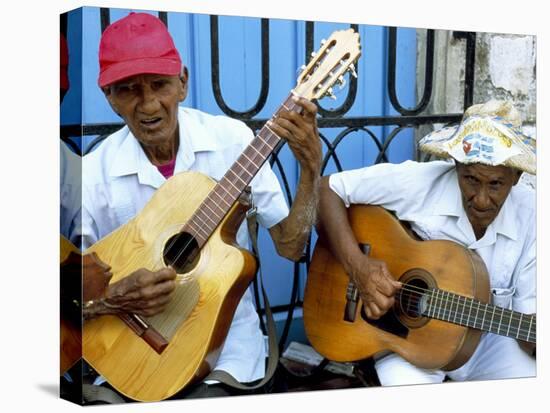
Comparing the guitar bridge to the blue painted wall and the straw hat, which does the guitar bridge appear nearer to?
the blue painted wall

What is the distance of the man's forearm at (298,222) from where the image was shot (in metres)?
4.20

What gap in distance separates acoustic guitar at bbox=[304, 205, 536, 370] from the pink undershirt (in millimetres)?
740

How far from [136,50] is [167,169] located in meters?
0.45

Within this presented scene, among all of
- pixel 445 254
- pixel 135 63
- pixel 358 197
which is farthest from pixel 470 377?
pixel 135 63

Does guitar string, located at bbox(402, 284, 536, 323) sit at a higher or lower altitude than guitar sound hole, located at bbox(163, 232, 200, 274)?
lower

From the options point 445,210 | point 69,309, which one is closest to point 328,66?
point 445,210

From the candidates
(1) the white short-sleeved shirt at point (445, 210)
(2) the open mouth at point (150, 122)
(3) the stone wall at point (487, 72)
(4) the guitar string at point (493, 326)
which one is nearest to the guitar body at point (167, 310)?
(2) the open mouth at point (150, 122)

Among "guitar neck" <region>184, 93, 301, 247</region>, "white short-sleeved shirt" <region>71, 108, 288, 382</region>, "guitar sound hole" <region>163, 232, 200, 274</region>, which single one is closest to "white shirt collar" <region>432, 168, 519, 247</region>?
"white short-sleeved shirt" <region>71, 108, 288, 382</region>

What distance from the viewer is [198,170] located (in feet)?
13.1

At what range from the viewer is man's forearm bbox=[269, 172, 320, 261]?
420 centimetres

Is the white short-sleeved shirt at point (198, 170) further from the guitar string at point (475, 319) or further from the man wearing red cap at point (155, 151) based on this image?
the guitar string at point (475, 319)

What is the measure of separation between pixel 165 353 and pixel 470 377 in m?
1.34

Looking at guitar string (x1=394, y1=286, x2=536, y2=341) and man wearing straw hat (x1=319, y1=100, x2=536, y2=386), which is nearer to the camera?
guitar string (x1=394, y1=286, x2=536, y2=341)

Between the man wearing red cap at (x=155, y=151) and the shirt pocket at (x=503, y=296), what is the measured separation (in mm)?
847
